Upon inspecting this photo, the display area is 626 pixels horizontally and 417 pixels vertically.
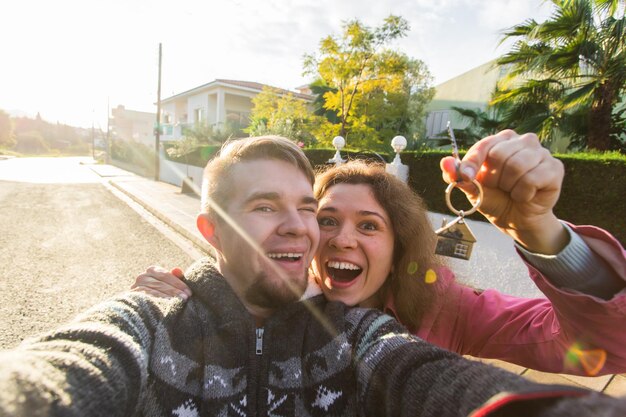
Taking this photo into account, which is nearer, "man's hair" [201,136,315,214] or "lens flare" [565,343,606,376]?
"lens flare" [565,343,606,376]

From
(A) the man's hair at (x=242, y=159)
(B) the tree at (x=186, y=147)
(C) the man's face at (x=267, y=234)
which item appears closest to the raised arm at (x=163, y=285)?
(C) the man's face at (x=267, y=234)

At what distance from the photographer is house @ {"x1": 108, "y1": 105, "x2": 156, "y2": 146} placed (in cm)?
5325

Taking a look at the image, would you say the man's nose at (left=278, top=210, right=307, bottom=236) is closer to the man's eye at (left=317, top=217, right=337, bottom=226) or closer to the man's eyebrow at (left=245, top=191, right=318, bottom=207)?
the man's eyebrow at (left=245, top=191, right=318, bottom=207)

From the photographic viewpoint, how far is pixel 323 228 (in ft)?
6.22

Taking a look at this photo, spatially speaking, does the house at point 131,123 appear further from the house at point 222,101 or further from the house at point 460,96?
the house at point 460,96

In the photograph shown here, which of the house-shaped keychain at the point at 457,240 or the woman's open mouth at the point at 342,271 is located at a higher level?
the house-shaped keychain at the point at 457,240

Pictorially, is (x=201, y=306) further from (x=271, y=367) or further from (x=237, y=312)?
(x=271, y=367)

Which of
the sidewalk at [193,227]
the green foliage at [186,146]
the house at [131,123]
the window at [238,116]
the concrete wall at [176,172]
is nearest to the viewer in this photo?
the sidewalk at [193,227]

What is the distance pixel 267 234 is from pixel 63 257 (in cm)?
613

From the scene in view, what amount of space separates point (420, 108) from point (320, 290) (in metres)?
Result: 19.1

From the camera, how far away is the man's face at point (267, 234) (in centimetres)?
147

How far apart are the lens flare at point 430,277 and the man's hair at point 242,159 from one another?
84cm

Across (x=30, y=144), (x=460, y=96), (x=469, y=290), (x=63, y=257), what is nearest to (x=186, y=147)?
(x=63, y=257)

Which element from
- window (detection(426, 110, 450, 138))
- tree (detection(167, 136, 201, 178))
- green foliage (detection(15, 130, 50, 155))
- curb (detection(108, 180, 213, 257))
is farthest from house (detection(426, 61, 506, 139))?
green foliage (detection(15, 130, 50, 155))
